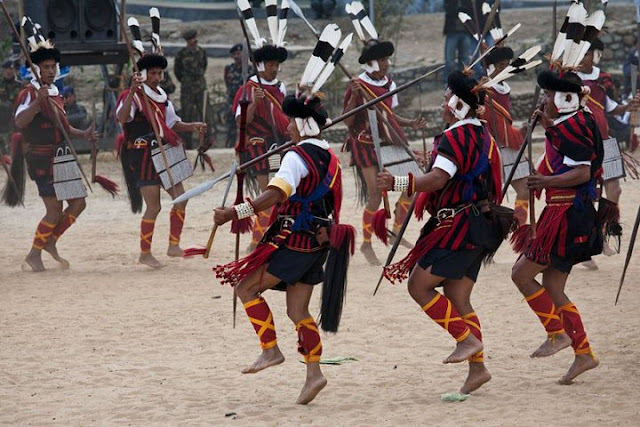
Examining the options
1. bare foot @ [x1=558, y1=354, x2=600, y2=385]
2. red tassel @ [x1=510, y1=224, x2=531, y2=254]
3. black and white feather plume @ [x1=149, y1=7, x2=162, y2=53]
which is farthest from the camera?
black and white feather plume @ [x1=149, y1=7, x2=162, y2=53]

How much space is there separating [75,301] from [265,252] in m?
3.43

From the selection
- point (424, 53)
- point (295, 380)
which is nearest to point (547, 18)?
point (424, 53)

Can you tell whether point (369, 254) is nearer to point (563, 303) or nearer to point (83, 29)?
point (563, 303)

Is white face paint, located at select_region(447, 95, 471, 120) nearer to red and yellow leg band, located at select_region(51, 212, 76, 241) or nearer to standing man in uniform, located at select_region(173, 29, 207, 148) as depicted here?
red and yellow leg band, located at select_region(51, 212, 76, 241)

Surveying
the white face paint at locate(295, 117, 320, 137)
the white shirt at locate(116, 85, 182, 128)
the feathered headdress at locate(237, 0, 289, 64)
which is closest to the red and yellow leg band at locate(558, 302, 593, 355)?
the white face paint at locate(295, 117, 320, 137)

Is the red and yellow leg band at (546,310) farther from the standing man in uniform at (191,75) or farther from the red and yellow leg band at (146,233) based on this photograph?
the standing man in uniform at (191,75)

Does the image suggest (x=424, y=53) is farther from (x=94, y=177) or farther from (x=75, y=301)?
(x=75, y=301)

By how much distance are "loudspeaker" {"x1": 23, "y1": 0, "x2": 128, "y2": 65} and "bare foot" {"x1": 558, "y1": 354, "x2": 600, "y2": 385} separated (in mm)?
8079

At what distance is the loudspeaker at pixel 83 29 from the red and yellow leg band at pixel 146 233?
334 cm

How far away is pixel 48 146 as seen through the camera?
10.4m

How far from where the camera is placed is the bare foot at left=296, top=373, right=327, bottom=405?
20.2 feet

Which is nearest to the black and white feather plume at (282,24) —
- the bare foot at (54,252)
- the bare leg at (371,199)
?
the bare leg at (371,199)

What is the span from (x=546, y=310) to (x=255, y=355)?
1835mm

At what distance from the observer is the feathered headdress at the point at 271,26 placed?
8.21 m
